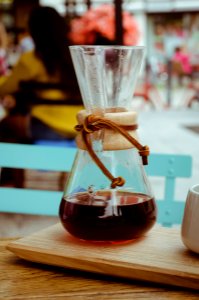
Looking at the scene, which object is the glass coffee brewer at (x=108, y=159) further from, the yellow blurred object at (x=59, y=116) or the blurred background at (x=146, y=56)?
the yellow blurred object at (x=59, y=116)

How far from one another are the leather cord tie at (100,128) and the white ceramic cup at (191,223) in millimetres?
95

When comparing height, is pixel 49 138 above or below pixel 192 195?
below

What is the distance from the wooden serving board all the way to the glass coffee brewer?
0.07 feet

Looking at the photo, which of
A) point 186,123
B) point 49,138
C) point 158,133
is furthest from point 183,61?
point 49,138

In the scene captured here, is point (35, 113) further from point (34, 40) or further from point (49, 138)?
point (34, 40)

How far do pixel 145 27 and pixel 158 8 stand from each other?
620 mm

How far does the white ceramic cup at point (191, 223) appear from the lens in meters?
0.78

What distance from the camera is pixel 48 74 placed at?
3.15 m

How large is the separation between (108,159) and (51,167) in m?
0.65

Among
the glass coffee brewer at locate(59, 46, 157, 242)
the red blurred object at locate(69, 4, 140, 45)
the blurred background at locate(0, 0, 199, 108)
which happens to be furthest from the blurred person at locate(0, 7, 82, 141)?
the blurred background at locate(0, 0, 199, 108)

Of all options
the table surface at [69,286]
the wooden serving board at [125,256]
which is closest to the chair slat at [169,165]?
the wooden serving board at [125,256]

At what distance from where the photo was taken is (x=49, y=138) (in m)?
3.23

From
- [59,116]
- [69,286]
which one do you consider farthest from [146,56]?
[69,286]

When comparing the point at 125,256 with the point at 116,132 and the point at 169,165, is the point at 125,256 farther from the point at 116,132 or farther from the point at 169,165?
the point at 169,165
